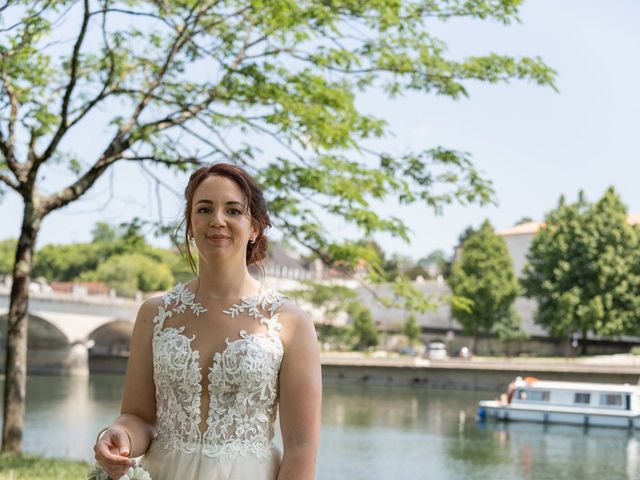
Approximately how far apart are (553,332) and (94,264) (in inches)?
1797

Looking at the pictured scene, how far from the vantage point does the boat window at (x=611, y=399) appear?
3052cm

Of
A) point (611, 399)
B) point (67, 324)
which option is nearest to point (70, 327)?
point (67, 324)

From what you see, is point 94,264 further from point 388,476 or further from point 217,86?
point 217,86

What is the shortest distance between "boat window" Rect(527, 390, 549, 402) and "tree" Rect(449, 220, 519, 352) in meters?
19.0

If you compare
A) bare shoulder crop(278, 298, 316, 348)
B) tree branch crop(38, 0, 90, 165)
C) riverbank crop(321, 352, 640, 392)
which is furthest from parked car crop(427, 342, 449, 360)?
bare shoulder crop(278, 298, 316, 348)

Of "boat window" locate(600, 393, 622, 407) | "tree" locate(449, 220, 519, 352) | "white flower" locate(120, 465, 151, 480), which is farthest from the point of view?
"tree" locate(449, 220, 519, 352)

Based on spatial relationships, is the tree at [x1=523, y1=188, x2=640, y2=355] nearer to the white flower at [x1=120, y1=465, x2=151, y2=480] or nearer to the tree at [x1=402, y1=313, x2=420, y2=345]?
the tree at [x1=402, y1=313, x2=420, y2=345]

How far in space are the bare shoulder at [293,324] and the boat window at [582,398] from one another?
3001cm

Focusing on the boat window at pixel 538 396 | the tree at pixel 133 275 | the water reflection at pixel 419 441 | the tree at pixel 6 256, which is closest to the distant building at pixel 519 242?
the tree at pixel 133 275

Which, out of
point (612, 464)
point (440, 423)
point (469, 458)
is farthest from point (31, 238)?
point (440, 423)

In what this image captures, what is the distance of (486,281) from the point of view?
171 feet

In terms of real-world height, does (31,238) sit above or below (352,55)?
below

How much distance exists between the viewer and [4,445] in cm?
977

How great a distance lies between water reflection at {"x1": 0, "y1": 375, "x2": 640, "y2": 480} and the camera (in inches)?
768
